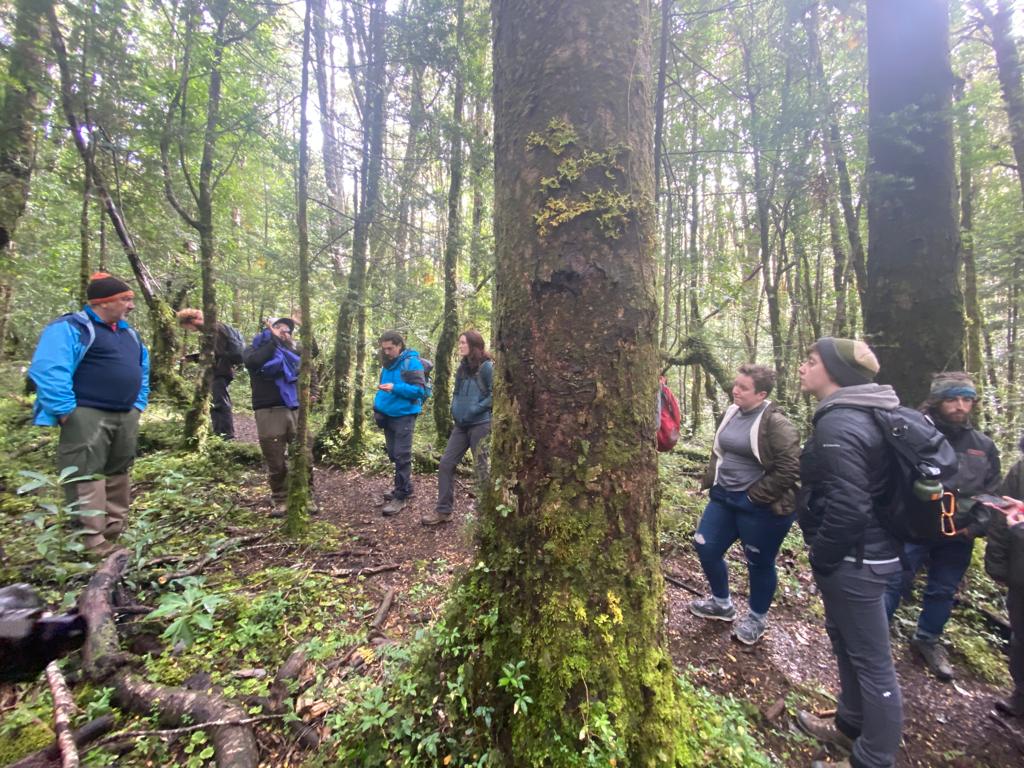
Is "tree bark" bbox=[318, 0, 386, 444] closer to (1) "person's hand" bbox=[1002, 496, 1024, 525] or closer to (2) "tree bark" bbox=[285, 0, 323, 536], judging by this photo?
(2) "tree bark" bbox=[285, 0, 323, 536]

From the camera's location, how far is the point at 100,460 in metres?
3.77

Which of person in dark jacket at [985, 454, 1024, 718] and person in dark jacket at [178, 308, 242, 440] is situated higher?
person in dark jacket at [178, 308, 242, 440]

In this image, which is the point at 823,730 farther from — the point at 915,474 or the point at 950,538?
the point at 950,538

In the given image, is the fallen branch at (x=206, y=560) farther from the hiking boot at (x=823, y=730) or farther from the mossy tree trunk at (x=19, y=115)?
the mossy tree trunk at (x=19, y=115)

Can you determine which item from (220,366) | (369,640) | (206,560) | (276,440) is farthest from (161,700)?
(220,366)

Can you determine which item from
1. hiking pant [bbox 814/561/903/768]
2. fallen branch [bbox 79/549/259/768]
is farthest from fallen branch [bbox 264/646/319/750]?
hiking pant [bbox 814/561/903/768]

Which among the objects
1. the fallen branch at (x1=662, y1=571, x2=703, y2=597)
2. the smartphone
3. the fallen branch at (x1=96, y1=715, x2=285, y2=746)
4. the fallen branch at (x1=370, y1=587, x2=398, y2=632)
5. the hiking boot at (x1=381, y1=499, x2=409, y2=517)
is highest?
the smartphone

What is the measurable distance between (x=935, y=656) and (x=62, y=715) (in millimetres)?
5727

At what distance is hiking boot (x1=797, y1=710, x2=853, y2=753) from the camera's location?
263 centimetres

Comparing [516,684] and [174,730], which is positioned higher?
[516,684]

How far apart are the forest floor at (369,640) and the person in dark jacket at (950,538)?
237mm

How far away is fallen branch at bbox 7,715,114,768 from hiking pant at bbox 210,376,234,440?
651 centimetres

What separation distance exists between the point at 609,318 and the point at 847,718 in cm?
292

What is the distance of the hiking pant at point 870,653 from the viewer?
2.32 m
